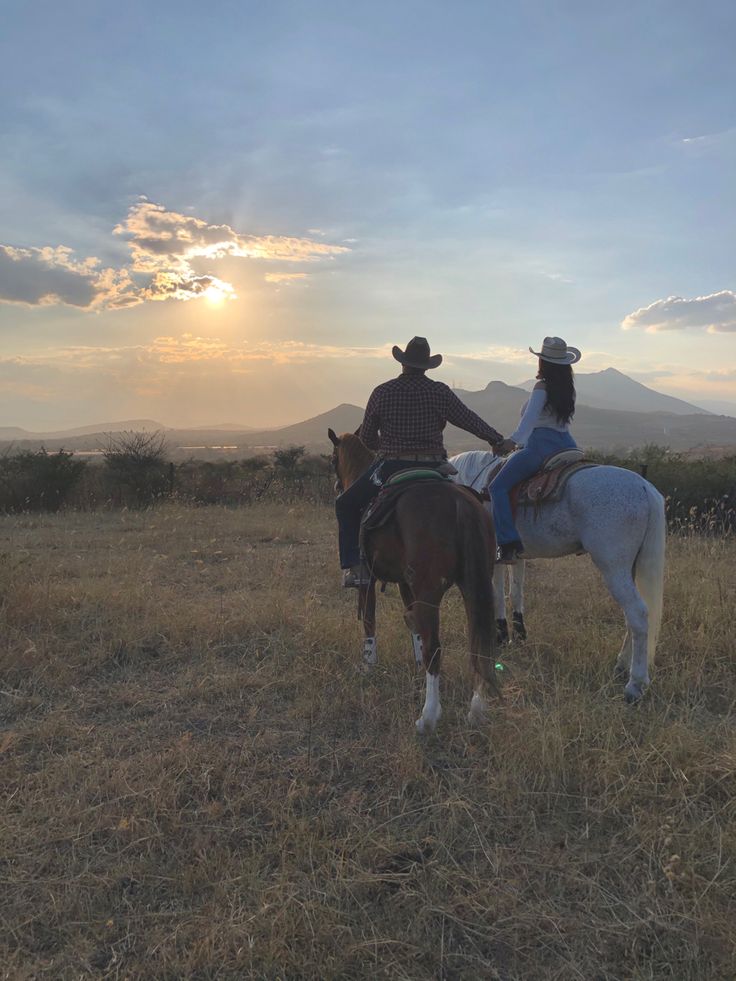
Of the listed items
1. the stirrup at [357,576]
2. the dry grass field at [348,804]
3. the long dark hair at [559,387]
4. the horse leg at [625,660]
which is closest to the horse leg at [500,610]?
the dry grass field at [348,804]

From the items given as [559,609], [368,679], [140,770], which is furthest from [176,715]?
[559,609]

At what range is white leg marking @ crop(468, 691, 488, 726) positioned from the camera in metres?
3.82

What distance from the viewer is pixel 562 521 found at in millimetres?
4703

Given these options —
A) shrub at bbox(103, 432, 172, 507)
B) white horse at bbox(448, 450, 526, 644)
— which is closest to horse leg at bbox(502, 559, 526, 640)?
white horse at bbox(448, 450, 526, 644)

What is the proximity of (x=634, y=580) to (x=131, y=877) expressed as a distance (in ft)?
12.4

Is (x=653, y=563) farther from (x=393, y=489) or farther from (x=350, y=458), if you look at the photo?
(x=350, y=458)

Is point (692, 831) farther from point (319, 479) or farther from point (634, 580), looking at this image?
point (319, 479)

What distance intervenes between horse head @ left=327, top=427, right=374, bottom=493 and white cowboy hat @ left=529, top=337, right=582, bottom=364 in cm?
160

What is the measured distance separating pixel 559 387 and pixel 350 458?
1773mm

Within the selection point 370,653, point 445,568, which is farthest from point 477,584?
point 370,653

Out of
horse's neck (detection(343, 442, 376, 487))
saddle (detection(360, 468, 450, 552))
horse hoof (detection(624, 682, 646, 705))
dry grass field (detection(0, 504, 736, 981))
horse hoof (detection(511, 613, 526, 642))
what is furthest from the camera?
horse hoof (detection(511, 613, 526, 642))

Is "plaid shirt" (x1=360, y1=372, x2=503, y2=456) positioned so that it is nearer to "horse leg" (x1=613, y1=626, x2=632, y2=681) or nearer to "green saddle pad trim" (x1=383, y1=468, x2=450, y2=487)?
"green saddle pad trim" (x1=383, y1=468, x2=450, y2=487)

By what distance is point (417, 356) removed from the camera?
15.0 ft

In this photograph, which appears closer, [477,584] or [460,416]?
[477,584]
